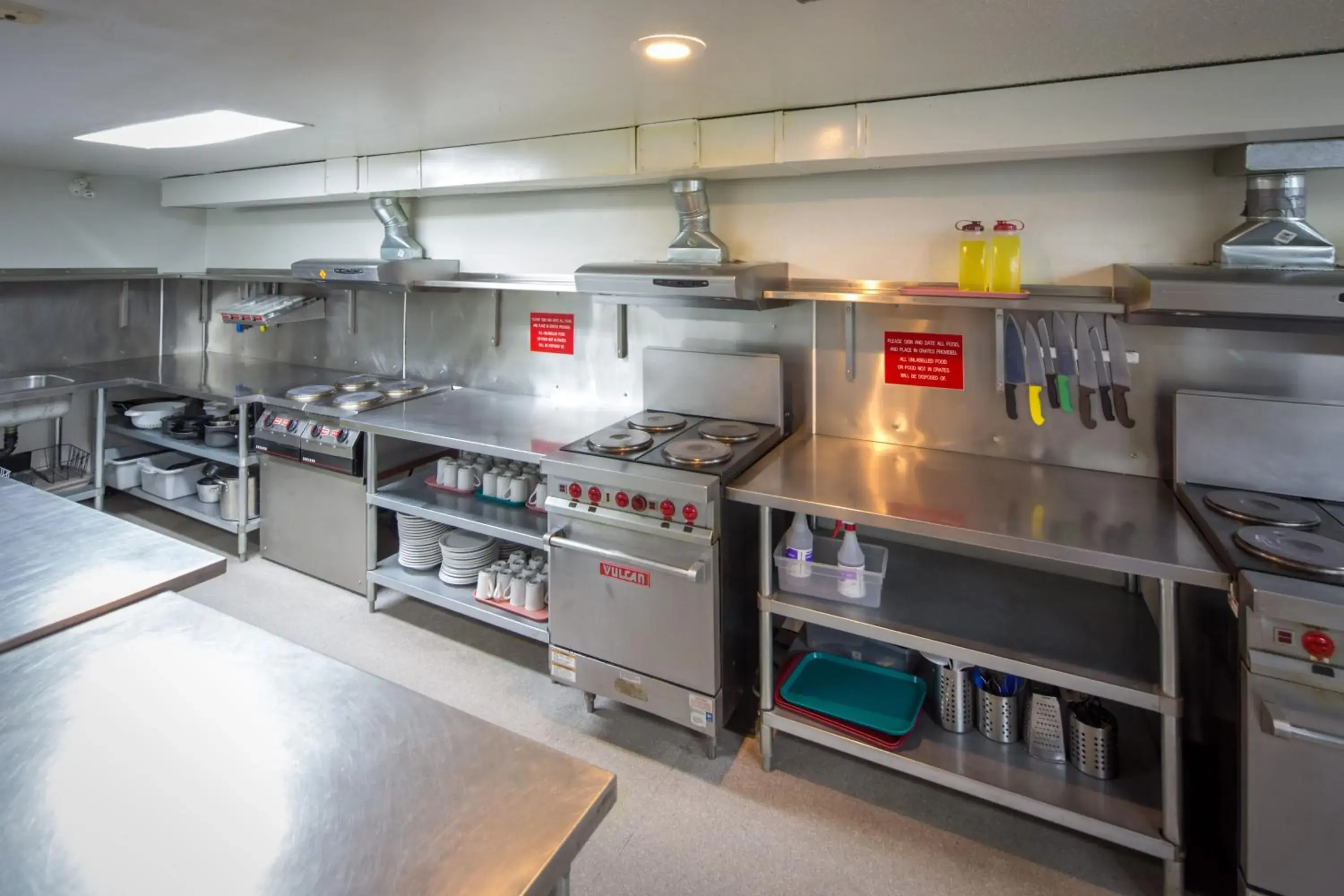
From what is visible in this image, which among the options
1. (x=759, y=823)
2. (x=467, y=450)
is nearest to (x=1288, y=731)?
(x=759, y=823)

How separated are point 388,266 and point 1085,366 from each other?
2.70 m

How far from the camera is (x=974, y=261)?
2219 millimetres

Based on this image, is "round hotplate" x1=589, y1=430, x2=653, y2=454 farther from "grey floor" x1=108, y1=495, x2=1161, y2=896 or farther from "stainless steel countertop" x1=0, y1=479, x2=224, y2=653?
"stainless steel countertop" x1=0, y1=479, x2=224, y2=653

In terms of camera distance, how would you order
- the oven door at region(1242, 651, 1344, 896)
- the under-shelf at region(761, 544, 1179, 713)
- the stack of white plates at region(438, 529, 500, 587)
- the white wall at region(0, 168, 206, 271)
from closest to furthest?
the oven door at region(1242, 651, 1344, 896) < the under-shelf at region(761, 544, 1179, 713) < the stack of white plates at region(438, 529, 500, 587) < the white wall at region(0, 168, 206, 271)

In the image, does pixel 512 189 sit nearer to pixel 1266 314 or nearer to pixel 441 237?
pixel 441 237

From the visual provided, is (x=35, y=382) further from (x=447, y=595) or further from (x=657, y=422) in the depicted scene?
(x=657, y=422)

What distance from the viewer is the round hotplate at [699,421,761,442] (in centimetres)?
240

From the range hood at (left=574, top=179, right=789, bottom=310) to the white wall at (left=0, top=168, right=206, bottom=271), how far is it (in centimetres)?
340

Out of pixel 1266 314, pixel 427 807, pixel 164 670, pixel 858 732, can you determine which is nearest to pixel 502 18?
pixel 164 670

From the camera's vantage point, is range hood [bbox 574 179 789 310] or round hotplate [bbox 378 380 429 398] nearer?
range hood [bbox 574 179 789 310]

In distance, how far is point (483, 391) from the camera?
11.1ft

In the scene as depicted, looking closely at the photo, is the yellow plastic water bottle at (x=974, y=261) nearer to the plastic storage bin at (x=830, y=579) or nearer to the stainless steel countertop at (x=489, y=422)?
the plastic storage bin at (x=830, y=579)

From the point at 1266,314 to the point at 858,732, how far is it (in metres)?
1.43

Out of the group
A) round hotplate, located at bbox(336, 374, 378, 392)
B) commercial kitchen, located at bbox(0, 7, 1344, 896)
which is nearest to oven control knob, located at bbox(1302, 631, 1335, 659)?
commercial kitchen, located at bbox(0, 7, 1344, 896)
